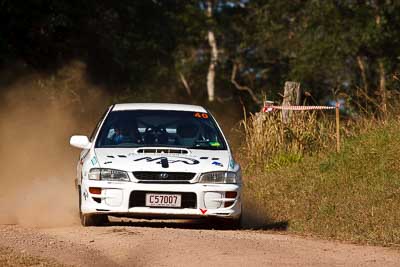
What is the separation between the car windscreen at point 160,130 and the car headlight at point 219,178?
0.77 metres

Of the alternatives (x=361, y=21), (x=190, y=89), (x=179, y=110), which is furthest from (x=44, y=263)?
(x=190, y=89)

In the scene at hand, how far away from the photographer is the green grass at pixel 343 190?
1382 cm

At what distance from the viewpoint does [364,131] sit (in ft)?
64.1

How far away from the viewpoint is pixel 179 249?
1105cm

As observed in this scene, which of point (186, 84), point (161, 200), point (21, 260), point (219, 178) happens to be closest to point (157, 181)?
point (161, 200)

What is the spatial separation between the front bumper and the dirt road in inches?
10.9

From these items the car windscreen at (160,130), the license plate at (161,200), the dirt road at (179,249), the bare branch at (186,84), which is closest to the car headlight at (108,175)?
A: the license plate at (161,200)

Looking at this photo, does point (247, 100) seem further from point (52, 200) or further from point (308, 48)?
point (52, 200)

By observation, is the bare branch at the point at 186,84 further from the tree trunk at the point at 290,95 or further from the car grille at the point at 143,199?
the car grille at the point at 143,199

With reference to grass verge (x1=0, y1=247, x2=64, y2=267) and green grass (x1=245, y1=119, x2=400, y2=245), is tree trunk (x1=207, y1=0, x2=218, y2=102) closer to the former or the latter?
green grass (x1=245, y1=119, x2=400, y2=245)

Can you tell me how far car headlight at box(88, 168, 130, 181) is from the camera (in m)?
13.1

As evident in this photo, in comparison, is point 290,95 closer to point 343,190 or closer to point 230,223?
point 343,190

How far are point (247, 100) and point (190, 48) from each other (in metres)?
6.97

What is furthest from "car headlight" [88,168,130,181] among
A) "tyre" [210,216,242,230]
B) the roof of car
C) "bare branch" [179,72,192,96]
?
"bare branch" [179,72,192,96]
